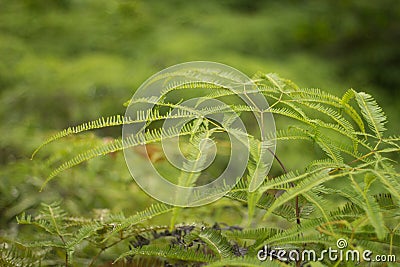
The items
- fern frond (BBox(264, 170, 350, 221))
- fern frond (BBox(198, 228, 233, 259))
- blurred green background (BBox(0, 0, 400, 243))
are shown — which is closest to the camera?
fern frond (BBox(264, 170, 350, 221))

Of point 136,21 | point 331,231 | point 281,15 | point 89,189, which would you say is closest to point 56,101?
point 136,21

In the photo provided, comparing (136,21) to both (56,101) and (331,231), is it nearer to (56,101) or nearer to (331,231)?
(56,101)

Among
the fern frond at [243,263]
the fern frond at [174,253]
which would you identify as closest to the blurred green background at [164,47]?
the fern frond at [174,253]

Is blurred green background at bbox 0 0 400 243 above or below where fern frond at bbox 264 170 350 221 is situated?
above

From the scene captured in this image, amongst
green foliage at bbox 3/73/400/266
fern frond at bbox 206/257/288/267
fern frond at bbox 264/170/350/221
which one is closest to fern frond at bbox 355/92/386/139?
green foliage at bbox 3/73/400/266

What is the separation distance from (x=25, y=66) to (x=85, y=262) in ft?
6.88

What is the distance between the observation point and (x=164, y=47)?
310 cm

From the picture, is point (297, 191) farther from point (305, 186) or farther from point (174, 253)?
point (174, 253)

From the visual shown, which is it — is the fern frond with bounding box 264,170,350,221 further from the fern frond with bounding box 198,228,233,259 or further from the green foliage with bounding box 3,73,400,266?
the fern frond with bounding box 198,228,233,259

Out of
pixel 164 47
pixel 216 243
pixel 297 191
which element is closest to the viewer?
pixel 297 191

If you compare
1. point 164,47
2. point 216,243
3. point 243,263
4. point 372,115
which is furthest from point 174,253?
point 164,47

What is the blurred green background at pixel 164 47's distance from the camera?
2.82 meters

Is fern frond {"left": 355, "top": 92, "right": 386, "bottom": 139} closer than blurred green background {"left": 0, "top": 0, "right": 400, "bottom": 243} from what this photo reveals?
Yes

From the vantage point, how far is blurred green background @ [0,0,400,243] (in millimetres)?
2818
